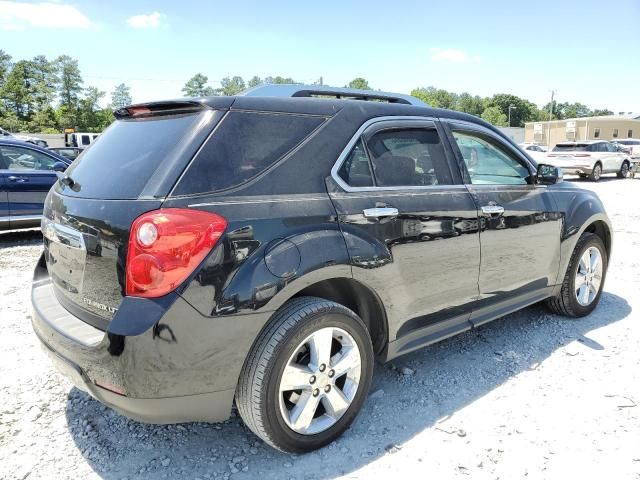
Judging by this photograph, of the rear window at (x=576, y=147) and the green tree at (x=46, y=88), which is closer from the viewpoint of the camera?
the rear window at (x=576, y=147)

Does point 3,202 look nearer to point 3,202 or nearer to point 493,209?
point 3,202

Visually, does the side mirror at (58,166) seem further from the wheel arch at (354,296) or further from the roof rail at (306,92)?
the wheel arch at (354,296)

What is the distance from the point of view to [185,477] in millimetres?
2355

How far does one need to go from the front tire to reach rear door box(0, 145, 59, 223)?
22.1 ft

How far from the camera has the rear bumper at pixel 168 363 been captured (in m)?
1.99

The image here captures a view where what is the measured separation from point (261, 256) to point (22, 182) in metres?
6.89

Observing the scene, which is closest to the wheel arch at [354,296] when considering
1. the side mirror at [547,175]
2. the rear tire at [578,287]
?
the side mirror at [547,175]

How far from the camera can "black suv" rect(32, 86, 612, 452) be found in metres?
2.04

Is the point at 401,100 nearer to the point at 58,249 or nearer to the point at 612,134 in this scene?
the point at 58,249

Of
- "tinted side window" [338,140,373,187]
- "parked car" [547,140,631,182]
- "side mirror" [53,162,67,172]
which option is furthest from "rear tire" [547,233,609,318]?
"parked car" [547,140,631,182]

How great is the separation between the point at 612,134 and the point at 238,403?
7794 cm

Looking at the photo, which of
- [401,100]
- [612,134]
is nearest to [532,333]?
[401,100]

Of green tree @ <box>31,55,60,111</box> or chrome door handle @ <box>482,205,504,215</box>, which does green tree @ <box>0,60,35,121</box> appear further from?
chrome door handle @ <box>482,205,504,215</box>

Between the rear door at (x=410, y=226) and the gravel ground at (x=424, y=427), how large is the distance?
1.46 feet
